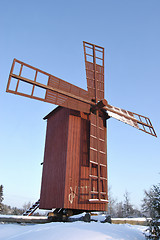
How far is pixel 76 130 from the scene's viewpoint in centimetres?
1500

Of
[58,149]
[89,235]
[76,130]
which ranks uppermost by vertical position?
[76,130]

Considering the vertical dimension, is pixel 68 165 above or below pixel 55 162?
below

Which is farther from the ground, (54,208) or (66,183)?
(66,183)

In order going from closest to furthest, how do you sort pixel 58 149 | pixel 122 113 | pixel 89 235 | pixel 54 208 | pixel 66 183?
pixel 89 235 < pixel 66 183 < pixel 54 208 < pixel 58 149 < pixel 122 113

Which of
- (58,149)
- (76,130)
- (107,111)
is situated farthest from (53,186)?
(107,111)

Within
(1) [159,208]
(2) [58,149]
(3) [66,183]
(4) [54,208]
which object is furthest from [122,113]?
(1) [159,208]

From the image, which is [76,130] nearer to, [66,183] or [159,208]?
[66,183]

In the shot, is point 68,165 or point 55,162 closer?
point 68,165

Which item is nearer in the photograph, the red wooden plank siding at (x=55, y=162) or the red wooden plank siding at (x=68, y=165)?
the red wooden plank siding at (x=68, y=165)

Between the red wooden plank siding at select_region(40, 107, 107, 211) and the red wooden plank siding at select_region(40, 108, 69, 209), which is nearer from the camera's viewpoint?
the red wooden plank siding at select_region(40, 107, 107, 211)

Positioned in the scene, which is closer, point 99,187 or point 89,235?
point 89,235

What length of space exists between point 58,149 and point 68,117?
226 cm

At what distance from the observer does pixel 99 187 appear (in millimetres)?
13633

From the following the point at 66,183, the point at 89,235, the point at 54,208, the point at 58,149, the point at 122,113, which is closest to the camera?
the point at 89,235
